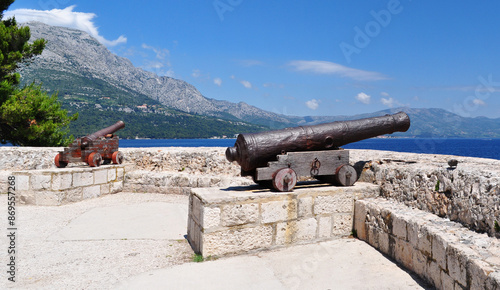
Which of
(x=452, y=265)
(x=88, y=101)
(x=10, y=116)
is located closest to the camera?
(x=452, y=265)

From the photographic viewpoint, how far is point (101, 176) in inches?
309

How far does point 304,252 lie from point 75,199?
547cm

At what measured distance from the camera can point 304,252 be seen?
4012mm

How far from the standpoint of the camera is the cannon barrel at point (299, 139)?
13.8 ft

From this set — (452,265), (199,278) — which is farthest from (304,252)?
(452,265)

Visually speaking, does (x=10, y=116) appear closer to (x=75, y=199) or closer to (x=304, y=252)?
(x=75, y=199)

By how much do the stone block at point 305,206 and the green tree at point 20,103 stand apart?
1190 centimetres

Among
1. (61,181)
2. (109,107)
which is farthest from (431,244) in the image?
(109,107)

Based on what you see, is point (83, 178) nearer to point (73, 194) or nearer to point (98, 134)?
point (73, 194)

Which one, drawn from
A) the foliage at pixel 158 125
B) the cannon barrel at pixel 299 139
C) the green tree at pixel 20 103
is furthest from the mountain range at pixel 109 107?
the cannon barrel at pixel 299 139

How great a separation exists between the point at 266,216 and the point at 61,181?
5.03 m

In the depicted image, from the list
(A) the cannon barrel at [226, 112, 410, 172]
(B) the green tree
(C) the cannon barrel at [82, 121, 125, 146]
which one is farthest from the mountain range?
(A) the cannon barrel at [226, 112, 410, 172]

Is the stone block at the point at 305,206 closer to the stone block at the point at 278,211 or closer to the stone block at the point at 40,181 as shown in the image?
the stone block at the point at 278,211

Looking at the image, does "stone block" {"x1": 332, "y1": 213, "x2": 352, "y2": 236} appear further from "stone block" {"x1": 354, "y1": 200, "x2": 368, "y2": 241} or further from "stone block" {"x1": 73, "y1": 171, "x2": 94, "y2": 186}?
"stone block" {"x1": 73, "y1": 171, "x2": 94, "y2": 186}
